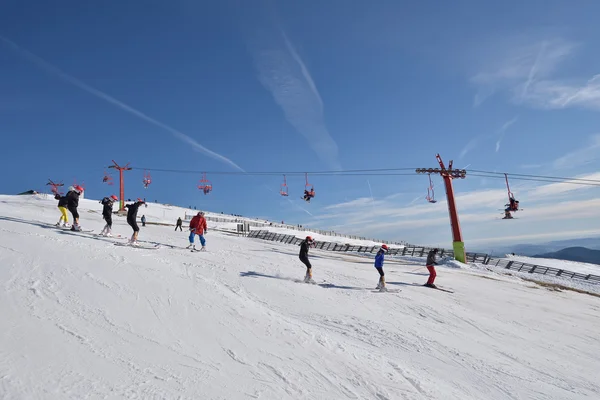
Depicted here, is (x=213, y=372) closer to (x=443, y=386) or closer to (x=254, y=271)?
(x=443, y=386)

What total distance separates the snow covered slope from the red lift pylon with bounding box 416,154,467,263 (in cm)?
1454

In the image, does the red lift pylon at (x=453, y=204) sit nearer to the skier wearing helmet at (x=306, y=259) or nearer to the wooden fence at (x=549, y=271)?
the wooden fence at (x=549, y=271)

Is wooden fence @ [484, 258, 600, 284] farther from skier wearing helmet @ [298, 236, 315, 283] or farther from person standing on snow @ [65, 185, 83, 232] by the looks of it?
person standing on snow @ [65, 185, 83, 232]

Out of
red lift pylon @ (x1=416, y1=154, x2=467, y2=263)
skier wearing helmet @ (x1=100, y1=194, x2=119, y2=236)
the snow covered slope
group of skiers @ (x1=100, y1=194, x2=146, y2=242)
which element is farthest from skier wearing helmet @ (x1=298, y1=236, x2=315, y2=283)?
red lift pylon @ (x1=416, y1=154, x2=467, y2=263)

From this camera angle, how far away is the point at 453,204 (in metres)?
28.9

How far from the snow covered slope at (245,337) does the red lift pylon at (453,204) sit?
14.5 metres

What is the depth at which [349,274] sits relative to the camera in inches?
662

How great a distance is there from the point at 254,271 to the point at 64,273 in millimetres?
6416

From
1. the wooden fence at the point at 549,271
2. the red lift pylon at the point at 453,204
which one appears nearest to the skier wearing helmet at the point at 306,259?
the red lift pylon at the point at 453,204

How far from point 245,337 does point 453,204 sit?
26.0 metres

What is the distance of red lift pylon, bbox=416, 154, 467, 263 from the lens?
27.9 meters

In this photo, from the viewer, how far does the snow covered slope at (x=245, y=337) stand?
493 cm

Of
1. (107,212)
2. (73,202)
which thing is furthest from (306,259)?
(73,202)

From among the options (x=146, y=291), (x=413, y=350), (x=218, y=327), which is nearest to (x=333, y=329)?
(x=413, y=350)
